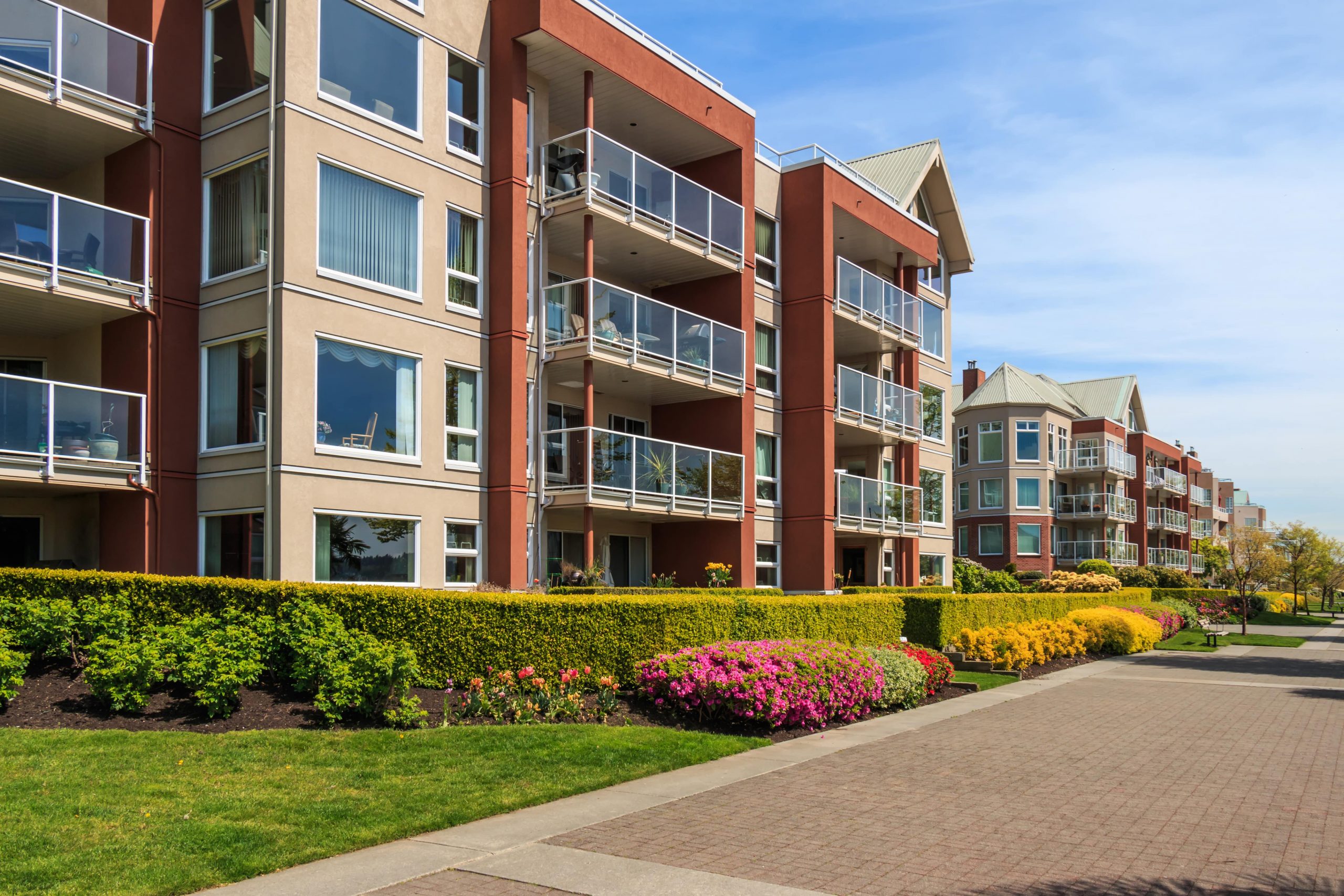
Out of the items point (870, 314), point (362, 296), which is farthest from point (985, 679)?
point (362, 296)

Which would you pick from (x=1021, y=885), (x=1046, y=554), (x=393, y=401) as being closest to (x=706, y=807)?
(x=1021, y=885)

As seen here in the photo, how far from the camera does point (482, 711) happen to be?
12812 mm

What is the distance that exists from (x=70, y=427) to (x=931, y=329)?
2738 cm

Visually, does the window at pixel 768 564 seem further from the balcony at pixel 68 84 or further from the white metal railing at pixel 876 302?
the balcony at pixel 68 84

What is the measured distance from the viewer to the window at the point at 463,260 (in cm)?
1912

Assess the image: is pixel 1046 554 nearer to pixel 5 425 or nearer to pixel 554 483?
pixel 554 483

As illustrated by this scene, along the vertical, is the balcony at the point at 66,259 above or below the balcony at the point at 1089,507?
above

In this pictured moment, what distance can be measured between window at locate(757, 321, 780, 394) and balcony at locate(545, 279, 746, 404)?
3100 millimetres

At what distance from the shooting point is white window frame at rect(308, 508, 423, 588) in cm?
Result: 1614

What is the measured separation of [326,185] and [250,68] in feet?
8.01

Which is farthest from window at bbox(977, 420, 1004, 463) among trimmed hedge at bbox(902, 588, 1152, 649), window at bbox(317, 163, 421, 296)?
window at bbox(317, 163, 421, 296)

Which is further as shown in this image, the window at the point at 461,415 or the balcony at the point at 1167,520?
the balcony at the point at 1167,520

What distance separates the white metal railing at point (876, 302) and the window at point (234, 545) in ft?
56.0

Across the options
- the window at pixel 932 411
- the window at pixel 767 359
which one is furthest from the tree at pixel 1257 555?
the window at pixel 767 359
